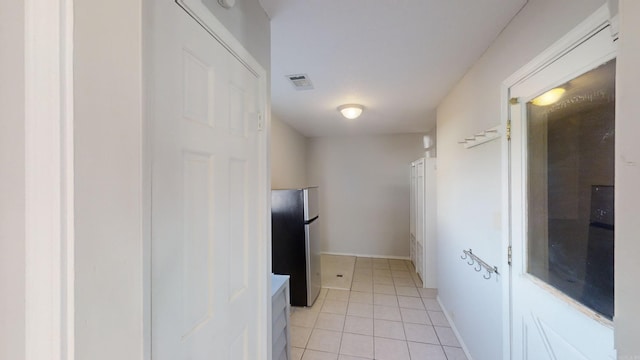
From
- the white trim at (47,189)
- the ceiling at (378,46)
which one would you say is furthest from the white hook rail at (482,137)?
the white trim at (47,189)

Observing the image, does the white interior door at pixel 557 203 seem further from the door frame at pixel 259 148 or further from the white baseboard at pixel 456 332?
the door frame at pixel 259 148

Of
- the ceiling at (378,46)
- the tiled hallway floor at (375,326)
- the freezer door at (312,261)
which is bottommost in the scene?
the tiled hallway floor at (375,326)

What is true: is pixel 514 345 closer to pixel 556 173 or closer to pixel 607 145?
pixel 556 173

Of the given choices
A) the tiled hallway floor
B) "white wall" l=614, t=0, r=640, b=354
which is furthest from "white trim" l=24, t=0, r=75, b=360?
the tiled hallway floor

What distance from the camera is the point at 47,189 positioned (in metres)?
0.37

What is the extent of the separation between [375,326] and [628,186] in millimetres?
2639

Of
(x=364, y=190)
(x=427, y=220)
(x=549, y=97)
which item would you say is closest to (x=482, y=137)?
(x=549, y=97)

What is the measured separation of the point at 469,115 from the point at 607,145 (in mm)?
1240

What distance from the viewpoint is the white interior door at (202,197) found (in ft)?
2.11

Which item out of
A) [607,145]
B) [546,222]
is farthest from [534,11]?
[546,222]

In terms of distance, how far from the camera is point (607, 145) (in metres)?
0.87

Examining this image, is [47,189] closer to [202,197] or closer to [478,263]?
[202,197]

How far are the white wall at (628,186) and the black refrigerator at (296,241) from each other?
2.57 meters

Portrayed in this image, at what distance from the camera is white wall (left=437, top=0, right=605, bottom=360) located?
1191mm
